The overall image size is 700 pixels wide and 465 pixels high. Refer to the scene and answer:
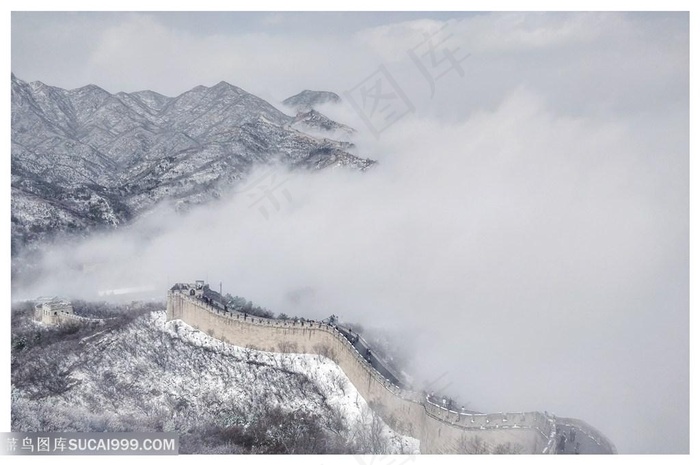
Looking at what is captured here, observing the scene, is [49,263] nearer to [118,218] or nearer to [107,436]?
[118,218]

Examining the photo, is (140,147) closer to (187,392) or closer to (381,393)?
(187,392)

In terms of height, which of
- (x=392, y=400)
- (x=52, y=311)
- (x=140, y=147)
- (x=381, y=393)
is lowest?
(x=392, y=400)

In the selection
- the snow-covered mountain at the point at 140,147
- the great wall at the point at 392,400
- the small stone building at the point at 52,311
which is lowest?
the great wall at the point at 392,400

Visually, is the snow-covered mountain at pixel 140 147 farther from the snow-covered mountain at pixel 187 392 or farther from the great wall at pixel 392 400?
the great wall at pixel 392 400

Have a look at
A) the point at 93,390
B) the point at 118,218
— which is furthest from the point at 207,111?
the point at 93,390

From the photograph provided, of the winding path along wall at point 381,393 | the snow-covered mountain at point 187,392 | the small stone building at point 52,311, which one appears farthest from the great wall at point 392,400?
the small stone building at point 52,311

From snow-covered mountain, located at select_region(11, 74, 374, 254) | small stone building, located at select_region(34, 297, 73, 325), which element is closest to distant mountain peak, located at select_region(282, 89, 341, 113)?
snow-covered mountain, located at select_region(11, 74, 374, 254)

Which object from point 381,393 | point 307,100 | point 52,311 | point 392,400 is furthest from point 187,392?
point 307,100

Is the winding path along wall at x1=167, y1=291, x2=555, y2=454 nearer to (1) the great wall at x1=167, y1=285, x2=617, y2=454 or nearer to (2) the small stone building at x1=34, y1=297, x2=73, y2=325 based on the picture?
(1) the great wall at x1=167, y1=285, x2=617, y2=454
